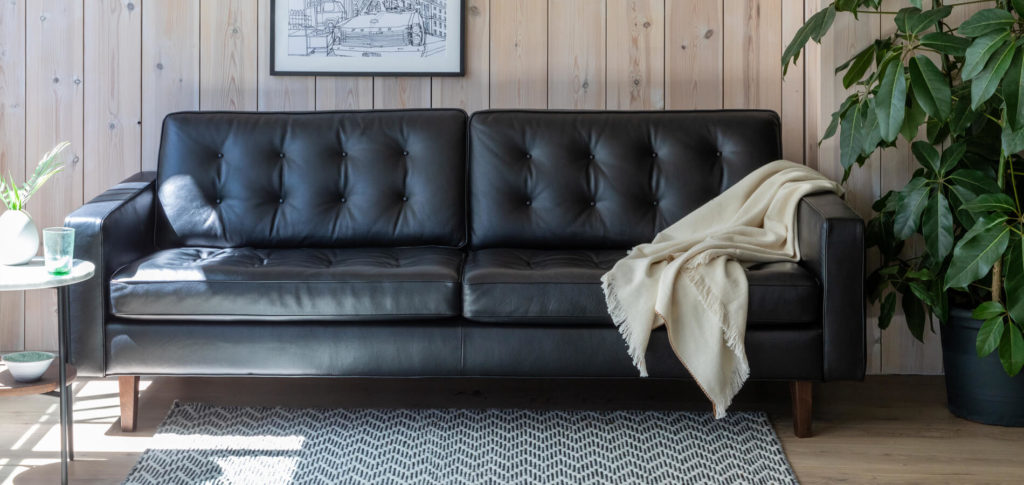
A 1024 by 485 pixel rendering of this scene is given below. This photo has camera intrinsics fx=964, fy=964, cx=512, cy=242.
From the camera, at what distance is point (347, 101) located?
11.0 feet

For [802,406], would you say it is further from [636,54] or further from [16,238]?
[16,238]

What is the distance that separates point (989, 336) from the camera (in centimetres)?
241

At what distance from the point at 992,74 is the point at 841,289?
0.61 meters

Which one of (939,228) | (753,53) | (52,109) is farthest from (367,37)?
(939,228)

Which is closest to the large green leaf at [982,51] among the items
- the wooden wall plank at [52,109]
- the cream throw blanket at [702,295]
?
the cream throw blanket at [702,295]

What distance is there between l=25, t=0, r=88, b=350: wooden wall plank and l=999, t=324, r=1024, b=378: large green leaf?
9.55ft

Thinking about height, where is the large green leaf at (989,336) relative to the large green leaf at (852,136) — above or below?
below

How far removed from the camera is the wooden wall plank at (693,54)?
331cm

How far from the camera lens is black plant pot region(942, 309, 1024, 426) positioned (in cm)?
258

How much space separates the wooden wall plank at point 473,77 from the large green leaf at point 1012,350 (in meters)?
1.78

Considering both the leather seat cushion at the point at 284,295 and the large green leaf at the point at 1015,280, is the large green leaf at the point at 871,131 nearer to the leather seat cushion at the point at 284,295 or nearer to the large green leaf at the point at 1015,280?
the large green leaf at the point at 1015,280

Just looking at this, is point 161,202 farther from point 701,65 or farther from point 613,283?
point 701,65

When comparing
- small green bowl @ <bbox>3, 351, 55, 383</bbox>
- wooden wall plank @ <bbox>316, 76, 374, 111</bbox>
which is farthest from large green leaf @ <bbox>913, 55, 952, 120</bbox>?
small green bowl @ <bbox>3, 351, 55, 383</bbox>

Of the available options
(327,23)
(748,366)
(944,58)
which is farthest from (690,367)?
(327,23)
